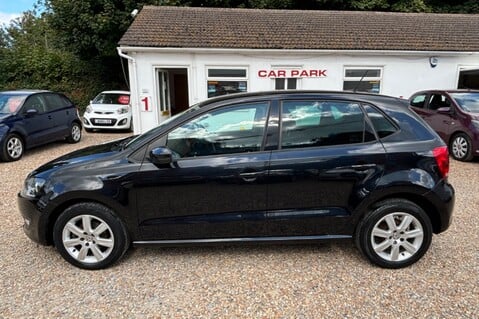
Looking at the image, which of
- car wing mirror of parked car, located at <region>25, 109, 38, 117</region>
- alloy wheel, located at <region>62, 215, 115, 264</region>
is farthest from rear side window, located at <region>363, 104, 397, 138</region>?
car wing mirror of parked car, located at <region>25, 109, 38, 117</region>

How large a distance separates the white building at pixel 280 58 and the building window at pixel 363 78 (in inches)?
1.2

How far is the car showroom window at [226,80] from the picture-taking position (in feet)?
33.0

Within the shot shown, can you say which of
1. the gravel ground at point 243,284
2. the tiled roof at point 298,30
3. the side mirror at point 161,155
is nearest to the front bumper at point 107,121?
the tiled roof at point 298,30

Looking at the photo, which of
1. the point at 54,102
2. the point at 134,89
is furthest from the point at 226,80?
the point at 54,102

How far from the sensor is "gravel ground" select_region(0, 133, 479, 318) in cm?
245

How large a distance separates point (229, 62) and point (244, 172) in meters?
7.78

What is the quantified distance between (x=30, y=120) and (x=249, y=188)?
6.83 m

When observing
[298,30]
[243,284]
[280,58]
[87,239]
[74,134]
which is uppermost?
[298,30]

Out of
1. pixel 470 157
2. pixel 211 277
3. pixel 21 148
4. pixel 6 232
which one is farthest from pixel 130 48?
pixel 470 157

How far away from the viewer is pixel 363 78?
1052cm

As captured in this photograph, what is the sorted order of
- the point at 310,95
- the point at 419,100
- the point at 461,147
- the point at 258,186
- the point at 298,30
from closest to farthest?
the point at 258,186
the point at 310,95
the point at 461,147
the point at 419,100
the point at 298,30

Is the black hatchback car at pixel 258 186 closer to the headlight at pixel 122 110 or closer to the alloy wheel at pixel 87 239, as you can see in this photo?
the alloy wheel at pixel 87 239

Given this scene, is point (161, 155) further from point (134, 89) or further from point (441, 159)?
point (134, 89)

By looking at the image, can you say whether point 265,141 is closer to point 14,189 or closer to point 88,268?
point 88,268
